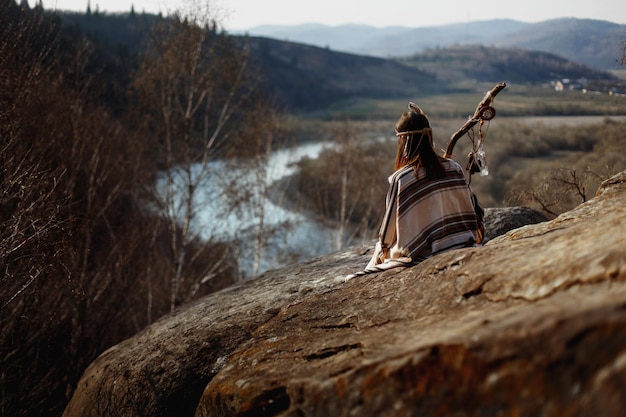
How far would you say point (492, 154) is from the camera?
25031 mm

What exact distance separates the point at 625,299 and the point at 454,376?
0.89m

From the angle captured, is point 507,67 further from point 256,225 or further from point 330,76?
point 330,76

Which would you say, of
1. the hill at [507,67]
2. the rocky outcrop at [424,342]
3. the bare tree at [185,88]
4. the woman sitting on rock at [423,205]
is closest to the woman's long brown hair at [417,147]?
the woman sitting on rock at [423,205]

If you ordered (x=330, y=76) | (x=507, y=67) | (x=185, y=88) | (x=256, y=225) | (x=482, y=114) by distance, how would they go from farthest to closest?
(x=330, y=76) < (x=507, y=67) < (x=256, y=225) < (x=185, y=88) < (x=482, y=114)

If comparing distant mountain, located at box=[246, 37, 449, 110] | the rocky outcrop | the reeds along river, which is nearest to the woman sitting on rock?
the rocky outcrop

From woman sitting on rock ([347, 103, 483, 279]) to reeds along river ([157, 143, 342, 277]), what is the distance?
13597 mm

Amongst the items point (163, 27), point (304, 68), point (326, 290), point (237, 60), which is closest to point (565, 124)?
point (237, 60)

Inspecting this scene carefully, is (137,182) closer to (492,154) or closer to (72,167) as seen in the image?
(72,167)

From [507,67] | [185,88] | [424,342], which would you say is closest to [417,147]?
[424,342]

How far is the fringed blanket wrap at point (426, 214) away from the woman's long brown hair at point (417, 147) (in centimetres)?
6

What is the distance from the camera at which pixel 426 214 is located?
5.55 metres

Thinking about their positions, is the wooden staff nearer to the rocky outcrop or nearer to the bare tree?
the rocky outcrop

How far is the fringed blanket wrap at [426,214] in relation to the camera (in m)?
5.50

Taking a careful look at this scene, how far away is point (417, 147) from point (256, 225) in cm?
1766
